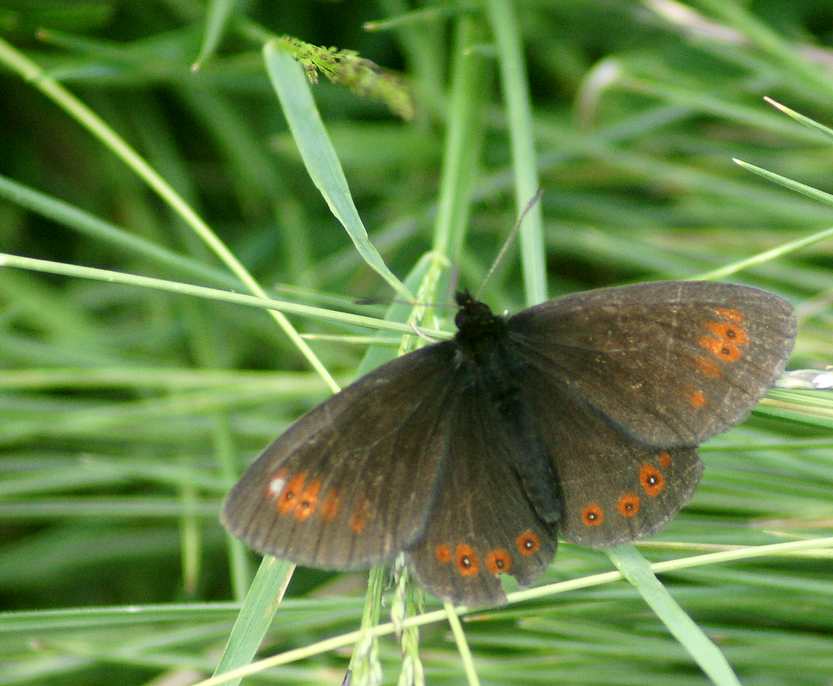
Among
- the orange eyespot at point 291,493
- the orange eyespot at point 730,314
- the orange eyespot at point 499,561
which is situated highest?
the orange eyespot at point 730,314

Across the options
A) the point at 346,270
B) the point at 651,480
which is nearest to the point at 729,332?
the point at 651,480

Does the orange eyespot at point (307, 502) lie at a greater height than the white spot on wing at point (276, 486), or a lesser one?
lesser

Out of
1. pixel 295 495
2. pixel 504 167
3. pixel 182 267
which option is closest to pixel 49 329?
pixel 182 267

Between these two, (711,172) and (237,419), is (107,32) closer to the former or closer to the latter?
(237,419)

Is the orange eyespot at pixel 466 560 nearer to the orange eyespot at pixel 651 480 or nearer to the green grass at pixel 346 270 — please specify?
the green grass at pixel 346 270

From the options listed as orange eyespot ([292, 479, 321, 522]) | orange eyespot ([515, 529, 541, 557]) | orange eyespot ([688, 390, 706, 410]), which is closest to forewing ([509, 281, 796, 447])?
orange eyespot ([688, 390, 706, 410])

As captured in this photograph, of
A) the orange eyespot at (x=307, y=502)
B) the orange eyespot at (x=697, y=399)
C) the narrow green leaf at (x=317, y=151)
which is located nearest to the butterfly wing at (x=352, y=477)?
the orange eyespot at (x=307, y=502)
